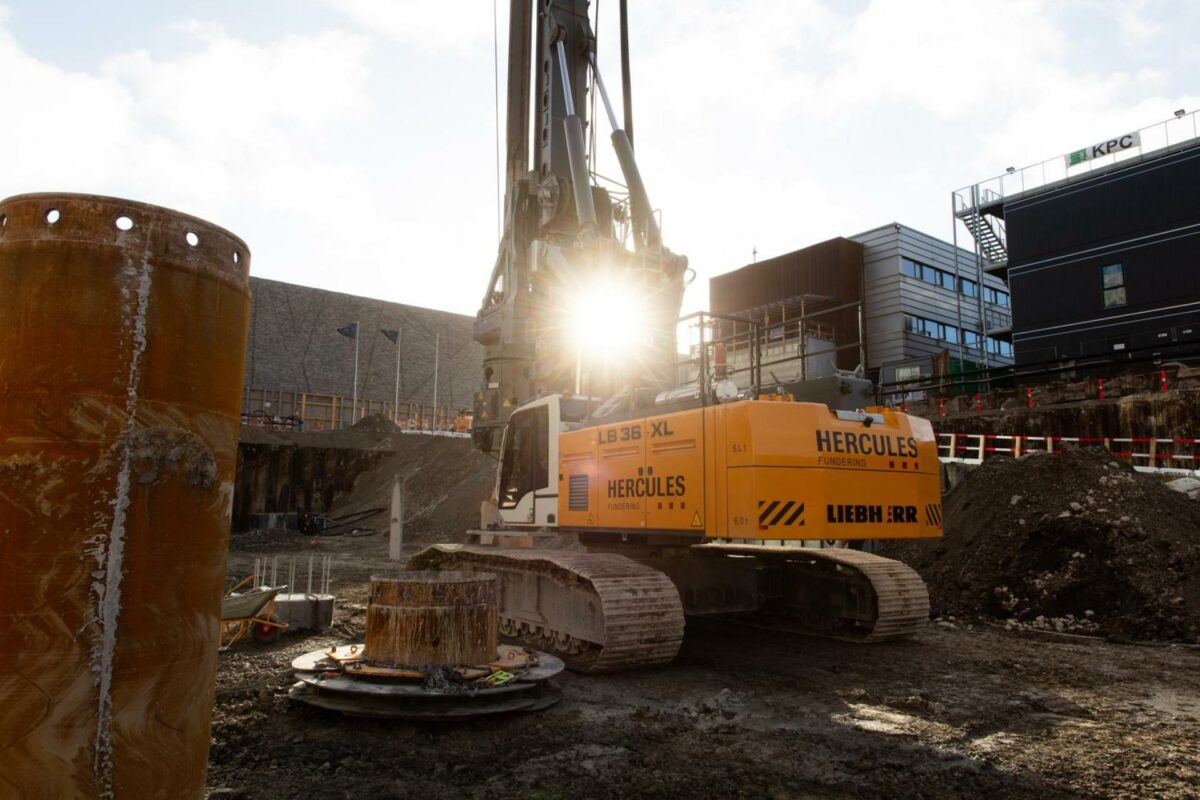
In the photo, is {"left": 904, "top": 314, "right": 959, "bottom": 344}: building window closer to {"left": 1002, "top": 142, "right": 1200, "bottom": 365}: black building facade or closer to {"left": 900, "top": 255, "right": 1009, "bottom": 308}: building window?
{"left": 900, "top": 255, "right": 1009, "bottom": 308}: building window

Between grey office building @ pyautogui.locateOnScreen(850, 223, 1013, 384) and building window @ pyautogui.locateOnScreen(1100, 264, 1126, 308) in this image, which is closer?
building window @ pyautogui.locateOnScreen(1100, 264, 1126, 308)

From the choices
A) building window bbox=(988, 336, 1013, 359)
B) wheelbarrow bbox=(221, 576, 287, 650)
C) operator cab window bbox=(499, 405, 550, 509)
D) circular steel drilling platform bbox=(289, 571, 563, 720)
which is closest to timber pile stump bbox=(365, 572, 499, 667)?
circular steel drilling platform bbox=(289, 571, 563, 720)

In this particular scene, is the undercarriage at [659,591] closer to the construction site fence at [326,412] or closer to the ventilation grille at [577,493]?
the ventilation grille at [577,493]

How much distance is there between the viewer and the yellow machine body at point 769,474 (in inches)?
250

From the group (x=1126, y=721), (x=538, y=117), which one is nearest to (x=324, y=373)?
(x=538, y=117)

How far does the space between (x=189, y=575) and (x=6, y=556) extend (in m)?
0.40

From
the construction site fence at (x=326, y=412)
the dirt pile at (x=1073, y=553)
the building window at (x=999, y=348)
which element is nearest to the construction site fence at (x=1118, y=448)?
the dirt pile at (x=1073, y=553)

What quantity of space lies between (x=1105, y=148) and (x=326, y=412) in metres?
39.2

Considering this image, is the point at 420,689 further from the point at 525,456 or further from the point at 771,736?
the point at 525,456

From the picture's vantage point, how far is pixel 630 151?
12.8 meters

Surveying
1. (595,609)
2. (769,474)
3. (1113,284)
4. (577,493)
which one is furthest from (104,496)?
(1113,284)

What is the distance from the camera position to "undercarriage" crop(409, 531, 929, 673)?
22.7 feet

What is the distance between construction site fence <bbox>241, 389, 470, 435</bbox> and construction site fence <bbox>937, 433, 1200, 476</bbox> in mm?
25628

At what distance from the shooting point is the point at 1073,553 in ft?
36.1
